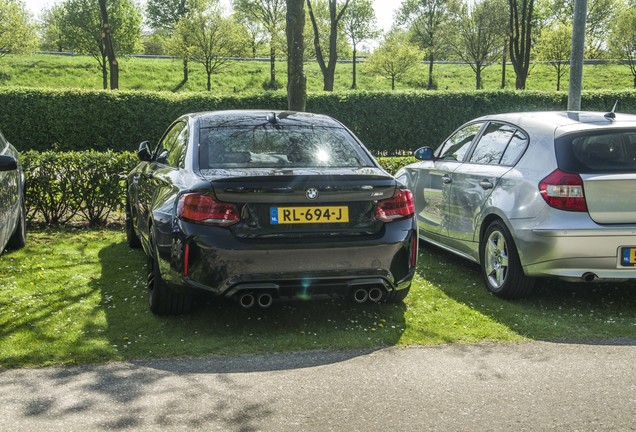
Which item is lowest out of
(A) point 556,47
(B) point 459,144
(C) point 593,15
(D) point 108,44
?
(B) point 459,144

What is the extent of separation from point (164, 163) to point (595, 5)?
228 feet

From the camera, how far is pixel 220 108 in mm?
21516

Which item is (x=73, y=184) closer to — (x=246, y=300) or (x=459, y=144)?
(x=459, y=144)

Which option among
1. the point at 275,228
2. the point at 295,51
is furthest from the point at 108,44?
the point at 275,228

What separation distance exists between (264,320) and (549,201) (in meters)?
2.48

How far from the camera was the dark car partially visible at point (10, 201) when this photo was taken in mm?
6441

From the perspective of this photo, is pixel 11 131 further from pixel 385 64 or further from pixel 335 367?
pixel 385 64

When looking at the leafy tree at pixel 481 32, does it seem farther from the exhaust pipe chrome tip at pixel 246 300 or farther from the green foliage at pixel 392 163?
the exhaust pipe chrome tip at pixel 246 300

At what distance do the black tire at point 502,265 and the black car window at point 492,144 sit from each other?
0.77 m

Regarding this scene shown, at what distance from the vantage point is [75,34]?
171ft

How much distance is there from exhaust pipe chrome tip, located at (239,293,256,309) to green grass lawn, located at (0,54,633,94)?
49880 millimetres

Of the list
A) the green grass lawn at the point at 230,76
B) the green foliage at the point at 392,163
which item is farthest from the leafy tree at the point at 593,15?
the green foliage at the point at 392,163

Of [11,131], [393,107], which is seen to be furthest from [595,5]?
[11,131]

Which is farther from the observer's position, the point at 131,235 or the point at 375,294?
the point at 131,235
